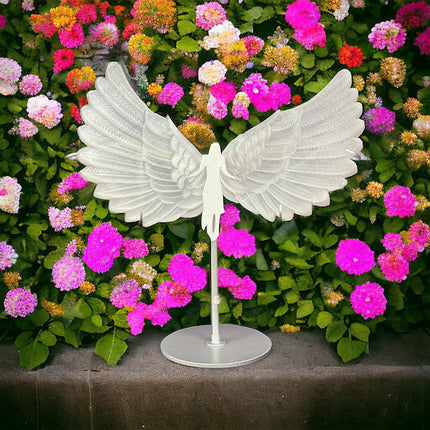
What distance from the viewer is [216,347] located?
1980 mm

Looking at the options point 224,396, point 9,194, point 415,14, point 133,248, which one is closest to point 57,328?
point 133,248

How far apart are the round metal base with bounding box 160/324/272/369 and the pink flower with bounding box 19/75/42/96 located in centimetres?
112

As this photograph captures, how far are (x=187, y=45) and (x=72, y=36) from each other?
452 mm

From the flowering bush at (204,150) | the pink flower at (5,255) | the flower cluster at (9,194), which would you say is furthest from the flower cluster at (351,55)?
the pink flower at (5,255)

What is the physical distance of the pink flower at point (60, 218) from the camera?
2.11m

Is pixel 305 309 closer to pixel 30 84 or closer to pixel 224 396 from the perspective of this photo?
pixel 224 396

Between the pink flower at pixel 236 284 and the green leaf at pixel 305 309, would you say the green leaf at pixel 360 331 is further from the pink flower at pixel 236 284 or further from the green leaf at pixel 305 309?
the pink flower at pixel 236 284

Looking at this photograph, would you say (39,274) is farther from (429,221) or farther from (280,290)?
(429,221)

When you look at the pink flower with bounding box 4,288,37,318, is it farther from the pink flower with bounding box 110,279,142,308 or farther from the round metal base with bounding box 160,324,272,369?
the round metal base with bounding box 160,324,272,369

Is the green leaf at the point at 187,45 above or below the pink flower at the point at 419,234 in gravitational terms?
above

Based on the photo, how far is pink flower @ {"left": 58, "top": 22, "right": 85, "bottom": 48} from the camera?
209 centimetres

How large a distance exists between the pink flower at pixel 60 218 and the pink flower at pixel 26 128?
Result: 0.31 meters

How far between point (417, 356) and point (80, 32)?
5.85ft

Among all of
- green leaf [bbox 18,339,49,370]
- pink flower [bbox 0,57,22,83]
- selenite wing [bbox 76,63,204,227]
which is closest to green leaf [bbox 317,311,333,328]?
selenite wing [bbox 76,63,204,227]
